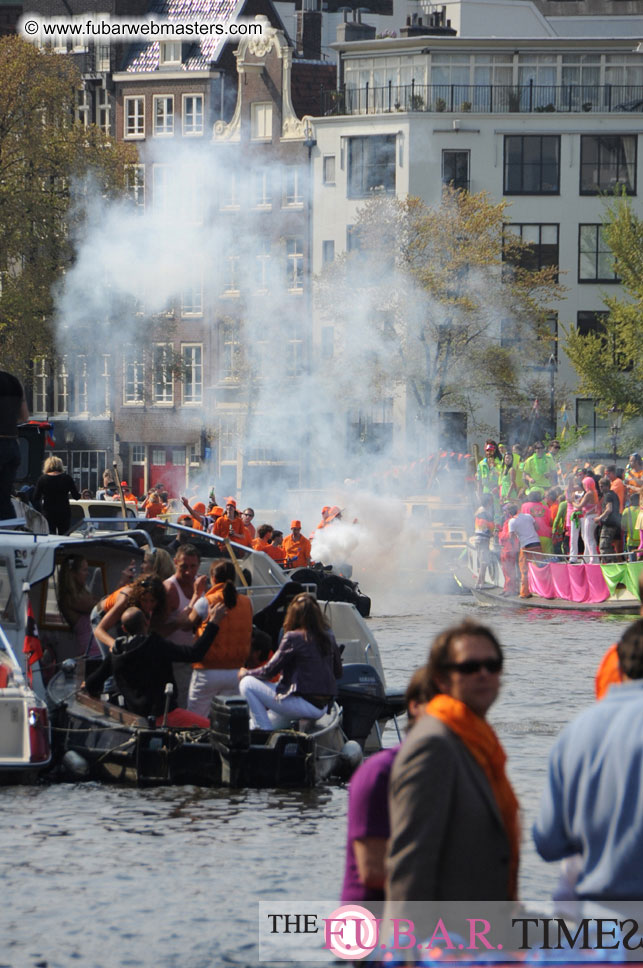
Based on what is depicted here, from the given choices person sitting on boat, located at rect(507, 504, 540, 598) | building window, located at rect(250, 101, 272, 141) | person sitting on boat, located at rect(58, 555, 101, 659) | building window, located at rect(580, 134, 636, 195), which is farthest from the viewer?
building window, located at rect(250, 101, 272, 141)

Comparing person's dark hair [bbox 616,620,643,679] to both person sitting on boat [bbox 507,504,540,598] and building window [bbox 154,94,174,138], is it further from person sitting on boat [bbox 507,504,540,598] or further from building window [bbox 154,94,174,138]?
building window [bbox 154,94,174,138]

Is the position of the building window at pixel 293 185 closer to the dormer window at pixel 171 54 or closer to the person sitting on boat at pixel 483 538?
the dormer window at pixel 171 54

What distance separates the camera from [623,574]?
27109mm

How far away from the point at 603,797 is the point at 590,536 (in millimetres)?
22825

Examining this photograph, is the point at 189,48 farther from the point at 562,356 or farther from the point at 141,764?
the point at 141,764

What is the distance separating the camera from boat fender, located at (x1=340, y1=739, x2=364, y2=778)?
1387cm

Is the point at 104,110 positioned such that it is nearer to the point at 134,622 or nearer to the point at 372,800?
the point at 134,622

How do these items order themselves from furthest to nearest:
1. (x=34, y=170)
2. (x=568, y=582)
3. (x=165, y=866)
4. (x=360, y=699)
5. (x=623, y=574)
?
(x=34, y=170), (x=568, y=582), (x=623, y=574), (x=360, y=699), (x=165, y=866)

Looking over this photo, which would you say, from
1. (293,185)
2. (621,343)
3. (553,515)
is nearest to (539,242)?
(293,185)

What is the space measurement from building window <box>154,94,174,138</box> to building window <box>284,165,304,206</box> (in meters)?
6.30

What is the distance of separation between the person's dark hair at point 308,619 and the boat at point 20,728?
6.19 feet

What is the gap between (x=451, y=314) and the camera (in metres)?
53.4

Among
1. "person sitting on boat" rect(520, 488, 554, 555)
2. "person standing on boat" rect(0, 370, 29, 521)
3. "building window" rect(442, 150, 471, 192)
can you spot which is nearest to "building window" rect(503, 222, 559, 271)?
"building window" rect(442, 150, 471, 192)

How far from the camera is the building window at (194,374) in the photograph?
208 feet
